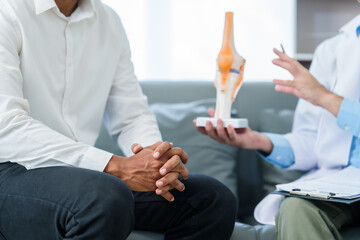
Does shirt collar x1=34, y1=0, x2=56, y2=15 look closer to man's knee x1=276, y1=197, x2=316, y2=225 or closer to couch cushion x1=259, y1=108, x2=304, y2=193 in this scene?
man's knee x1=276, y1=197, x2=316, y2=225

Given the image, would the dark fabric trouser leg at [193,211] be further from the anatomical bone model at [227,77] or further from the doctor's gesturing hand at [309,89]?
the doctor's gesturing hand at [309,89]

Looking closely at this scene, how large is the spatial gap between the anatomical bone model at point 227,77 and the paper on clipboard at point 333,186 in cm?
Result: 29

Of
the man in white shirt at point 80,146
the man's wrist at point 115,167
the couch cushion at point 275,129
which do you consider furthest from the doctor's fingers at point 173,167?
the couch cushion at point 275,129

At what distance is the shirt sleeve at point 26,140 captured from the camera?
3.46 feet

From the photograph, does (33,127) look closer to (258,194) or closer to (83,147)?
(83,147)

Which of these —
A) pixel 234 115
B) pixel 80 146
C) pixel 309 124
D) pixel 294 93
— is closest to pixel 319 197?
pixel 294 93

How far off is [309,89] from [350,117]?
0.49ft

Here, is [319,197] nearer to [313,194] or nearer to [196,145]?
[313,194]

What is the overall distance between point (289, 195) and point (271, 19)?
1.57 metres

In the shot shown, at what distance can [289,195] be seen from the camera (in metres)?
1.25

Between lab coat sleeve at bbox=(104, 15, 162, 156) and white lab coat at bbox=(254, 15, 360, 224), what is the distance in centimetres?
48

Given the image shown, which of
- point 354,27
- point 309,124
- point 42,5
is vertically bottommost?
point 309,124

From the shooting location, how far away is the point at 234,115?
6.17ft

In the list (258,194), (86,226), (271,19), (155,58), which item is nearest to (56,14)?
(86,226)
